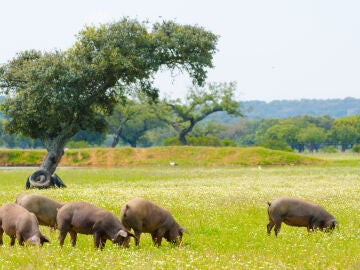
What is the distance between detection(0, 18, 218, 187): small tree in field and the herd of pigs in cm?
2957

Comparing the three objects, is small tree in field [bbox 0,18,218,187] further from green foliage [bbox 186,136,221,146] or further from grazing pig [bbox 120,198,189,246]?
green foliage [bbox 186,136,221,146]

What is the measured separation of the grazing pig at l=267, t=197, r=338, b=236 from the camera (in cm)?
1827

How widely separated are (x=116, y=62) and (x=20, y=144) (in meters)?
145

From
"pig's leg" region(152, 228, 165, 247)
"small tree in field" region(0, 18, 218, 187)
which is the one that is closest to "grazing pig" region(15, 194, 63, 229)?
"pig's leg" region(152, 228, 165, 247)

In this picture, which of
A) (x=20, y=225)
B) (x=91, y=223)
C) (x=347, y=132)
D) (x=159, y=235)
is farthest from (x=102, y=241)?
(x=347, y=132)

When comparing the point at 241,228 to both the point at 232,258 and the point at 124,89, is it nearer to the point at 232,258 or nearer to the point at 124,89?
the point at 232,258

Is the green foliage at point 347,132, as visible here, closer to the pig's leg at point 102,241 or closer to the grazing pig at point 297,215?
the grazing pig at point 297,215

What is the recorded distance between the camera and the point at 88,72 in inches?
1875

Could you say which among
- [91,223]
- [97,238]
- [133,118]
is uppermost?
[133,118]

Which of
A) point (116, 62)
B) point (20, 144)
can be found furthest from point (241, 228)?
point (20, 144)

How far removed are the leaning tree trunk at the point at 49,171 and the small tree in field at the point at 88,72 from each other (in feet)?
0.30

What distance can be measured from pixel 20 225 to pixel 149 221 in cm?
377

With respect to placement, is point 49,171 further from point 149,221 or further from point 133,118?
point 133,118

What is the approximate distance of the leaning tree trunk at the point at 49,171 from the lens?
138ft
